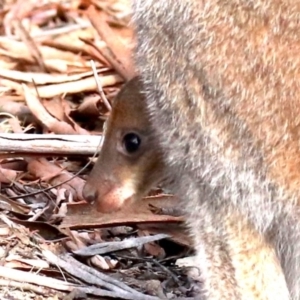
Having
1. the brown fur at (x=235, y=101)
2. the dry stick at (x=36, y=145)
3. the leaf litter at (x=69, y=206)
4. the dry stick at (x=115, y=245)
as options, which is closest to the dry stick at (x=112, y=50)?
the leaf litter at (x=69, y=206)

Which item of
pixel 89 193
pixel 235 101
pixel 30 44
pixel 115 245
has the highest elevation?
pixel 235 101

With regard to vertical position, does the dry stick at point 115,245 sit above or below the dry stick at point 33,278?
below

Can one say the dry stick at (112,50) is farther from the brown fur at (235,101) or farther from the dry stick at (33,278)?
the brown fur at (235,101)

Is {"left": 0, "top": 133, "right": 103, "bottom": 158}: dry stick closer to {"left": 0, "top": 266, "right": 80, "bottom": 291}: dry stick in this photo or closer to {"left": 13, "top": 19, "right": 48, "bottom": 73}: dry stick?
{"left": 0, "top": 266, "right": 80, "bottom": 291}: dry stick

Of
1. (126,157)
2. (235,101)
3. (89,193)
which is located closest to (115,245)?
(89,193)

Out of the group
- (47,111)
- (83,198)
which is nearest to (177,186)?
(83,198)

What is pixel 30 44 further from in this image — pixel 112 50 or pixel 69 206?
pixel 69 206

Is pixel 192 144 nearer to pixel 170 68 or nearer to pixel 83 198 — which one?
pixel 170 68
